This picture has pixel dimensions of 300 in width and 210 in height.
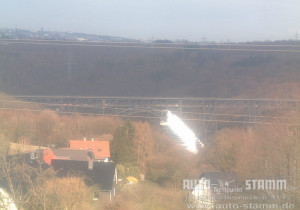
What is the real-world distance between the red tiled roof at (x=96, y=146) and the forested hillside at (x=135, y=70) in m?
3.70

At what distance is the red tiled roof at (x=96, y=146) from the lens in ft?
27.9

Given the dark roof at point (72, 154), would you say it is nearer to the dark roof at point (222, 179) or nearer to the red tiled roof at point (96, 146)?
the red tiled roof at point (96, 146)

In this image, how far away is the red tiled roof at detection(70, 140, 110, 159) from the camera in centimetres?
850

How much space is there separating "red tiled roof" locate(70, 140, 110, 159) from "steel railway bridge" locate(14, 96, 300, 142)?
1.47 meters

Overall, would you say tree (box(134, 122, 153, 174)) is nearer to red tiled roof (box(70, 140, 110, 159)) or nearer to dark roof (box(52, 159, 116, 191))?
red tiled roof (box(70, 140, 110, 159))

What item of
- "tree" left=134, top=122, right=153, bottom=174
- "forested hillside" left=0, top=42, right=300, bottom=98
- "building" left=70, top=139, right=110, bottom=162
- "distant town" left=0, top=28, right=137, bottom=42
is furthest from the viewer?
"forested hillside" left=0, top=42, right=300, bottom=98

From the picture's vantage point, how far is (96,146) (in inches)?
344

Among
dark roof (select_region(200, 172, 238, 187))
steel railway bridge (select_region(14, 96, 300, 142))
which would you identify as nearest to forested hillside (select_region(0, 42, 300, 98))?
steel railway bridge (select_region(14, 96, 300, 142))

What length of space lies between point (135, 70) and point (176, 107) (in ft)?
8.84

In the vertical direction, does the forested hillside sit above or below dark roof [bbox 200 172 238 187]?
above

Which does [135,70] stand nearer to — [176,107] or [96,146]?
[176,107]

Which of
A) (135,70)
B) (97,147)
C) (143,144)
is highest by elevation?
(135,70)

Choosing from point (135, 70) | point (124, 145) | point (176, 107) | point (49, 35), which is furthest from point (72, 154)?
point (135, 70)

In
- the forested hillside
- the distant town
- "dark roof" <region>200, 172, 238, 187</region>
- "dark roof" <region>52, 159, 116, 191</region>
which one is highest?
the distant town
